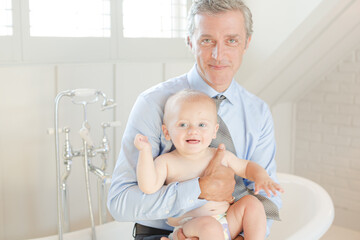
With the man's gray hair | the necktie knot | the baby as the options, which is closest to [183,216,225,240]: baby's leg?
the baby

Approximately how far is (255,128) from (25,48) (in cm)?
125

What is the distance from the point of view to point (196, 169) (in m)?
1.71

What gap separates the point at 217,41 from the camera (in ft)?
5.86

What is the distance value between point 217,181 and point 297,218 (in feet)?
4.05

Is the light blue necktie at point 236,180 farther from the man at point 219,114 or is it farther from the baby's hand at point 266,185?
the baby's hand at point 266,185

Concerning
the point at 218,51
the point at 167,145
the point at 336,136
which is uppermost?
the point at 218,51

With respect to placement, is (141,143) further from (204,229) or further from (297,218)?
(297,218)

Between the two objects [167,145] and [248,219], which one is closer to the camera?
[248,219]

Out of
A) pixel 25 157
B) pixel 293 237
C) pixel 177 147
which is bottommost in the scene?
pixel 293 237

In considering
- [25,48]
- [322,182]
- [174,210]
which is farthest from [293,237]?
[322,182]

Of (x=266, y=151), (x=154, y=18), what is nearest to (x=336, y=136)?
(x=154, y=18)

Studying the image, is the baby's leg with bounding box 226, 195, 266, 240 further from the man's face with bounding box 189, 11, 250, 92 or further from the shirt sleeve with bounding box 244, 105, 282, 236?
the man's face with bounding box 189, 11, 250, 92

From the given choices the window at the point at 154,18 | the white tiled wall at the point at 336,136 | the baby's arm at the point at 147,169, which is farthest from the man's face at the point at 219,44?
the white tiled wall at the point at 336,136

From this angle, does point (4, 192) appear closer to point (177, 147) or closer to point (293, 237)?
point (177, 147)
